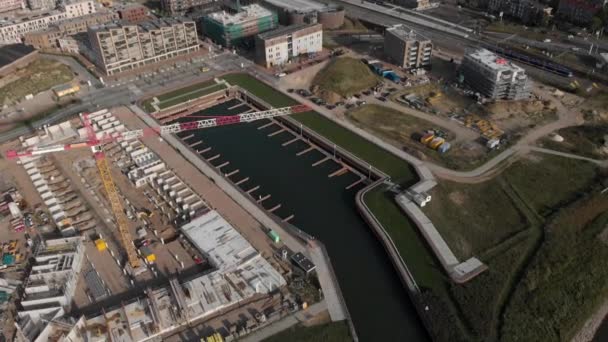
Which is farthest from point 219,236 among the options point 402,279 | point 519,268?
point 519,268

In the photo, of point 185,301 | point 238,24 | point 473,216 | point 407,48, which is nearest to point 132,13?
point 238,24

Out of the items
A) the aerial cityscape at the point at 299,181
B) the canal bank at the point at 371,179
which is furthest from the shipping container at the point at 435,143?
the canal bank at the point at 371,179

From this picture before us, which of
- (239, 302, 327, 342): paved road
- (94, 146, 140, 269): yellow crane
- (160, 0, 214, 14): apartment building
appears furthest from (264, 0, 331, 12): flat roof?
(239, 302, 327, 342): paved road

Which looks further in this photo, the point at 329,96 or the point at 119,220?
the point at 329,96

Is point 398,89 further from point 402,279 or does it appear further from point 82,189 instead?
point 82,189

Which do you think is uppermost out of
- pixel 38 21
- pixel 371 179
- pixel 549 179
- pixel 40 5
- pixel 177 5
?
pixel 40 5

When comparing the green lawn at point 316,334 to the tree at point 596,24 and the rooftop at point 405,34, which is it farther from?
the tree at point 596,24

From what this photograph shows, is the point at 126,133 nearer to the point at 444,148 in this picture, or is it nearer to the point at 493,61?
the point at 444,148
